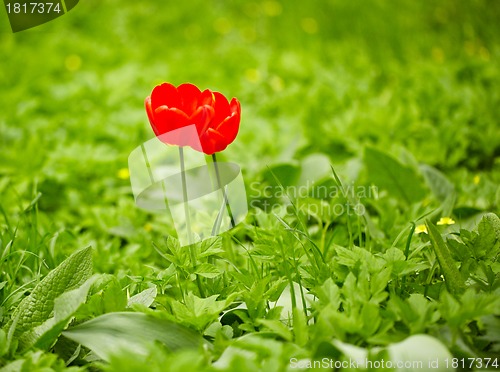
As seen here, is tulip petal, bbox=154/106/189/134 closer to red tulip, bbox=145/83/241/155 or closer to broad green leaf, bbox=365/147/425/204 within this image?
red tulip, bbox=145/83/241/155

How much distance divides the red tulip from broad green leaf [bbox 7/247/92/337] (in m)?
0.36

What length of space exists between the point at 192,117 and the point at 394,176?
0.98 metres

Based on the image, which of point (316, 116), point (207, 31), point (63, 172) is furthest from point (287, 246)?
point (207, 31)

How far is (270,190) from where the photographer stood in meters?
1.96

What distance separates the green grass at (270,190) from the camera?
1.12 metres

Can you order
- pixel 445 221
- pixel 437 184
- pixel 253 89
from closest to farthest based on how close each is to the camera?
pixel 445 221 < pixel 437 184 < pixel 253 89

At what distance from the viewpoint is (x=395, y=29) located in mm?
3775

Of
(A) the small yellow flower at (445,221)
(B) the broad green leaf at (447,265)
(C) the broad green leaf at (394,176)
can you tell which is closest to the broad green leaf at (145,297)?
(B) the broad green leaf at (447,265)

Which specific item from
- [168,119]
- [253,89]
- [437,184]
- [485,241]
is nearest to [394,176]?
[437,184]

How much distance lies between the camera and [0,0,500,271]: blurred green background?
2.22 meters

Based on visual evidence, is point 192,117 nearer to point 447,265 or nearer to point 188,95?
point 188,95

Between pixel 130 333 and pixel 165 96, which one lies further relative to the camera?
pixel 165 96

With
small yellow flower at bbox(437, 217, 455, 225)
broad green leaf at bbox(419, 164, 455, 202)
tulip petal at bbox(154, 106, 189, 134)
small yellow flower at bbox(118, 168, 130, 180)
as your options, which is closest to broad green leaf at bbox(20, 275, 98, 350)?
tulip petal at bbox(154, 106, 189, 134)

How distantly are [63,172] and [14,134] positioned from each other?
577mm
